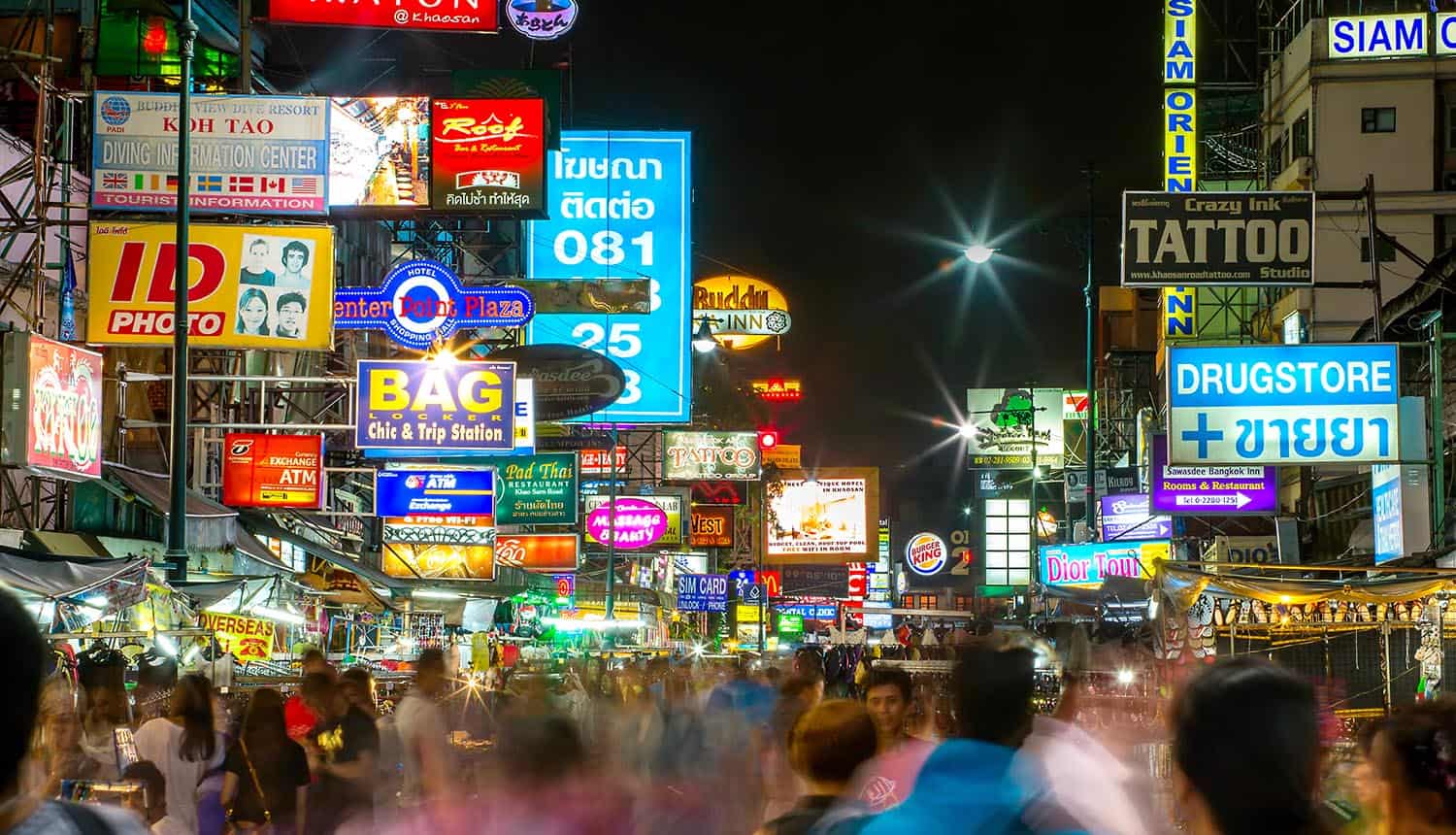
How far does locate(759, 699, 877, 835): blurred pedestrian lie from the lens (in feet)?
20.6

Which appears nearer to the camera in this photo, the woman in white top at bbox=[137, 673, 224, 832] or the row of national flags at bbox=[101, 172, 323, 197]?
the woman in white top at bbox=[137, 673, 224, 832]

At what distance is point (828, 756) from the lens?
6344 millimetres

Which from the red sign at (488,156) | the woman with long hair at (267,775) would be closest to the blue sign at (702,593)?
the red sign at (488,156)

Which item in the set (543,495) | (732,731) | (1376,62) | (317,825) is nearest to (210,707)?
(317,825)

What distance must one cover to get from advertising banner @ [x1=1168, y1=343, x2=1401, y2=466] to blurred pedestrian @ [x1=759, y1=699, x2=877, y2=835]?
55.4 ft

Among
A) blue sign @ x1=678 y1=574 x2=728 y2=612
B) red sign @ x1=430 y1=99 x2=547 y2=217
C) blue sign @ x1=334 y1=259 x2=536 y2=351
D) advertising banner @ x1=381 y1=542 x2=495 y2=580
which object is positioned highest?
red sign @ x1=430 y1=99 x2=547 y2=217

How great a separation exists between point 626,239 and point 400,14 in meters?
12.3

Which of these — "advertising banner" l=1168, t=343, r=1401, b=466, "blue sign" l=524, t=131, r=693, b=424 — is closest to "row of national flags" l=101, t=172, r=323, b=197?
"advertising banner" l=1168, t=343, r=1401, b=466

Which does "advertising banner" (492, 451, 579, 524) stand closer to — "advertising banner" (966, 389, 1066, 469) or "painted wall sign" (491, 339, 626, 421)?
"painted wall sign" (491, 339, 626, 421)

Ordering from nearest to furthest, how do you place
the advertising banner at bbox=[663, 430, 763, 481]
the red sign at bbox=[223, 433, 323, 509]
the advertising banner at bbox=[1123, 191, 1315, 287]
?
the advertising banner at bbox=[1123, 191, 1315, 287]
the red sign at bbox=[223, 433, 323, 509]
the advertising banner at bbox=[663, 430, 763, 481]

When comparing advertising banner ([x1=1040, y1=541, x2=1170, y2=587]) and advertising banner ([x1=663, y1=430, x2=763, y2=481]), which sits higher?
advertising banner ([x1=663, y1=430, x2=763, y2=481])

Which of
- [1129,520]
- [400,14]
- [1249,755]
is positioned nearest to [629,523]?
[1129,520]

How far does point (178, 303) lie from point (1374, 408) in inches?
601

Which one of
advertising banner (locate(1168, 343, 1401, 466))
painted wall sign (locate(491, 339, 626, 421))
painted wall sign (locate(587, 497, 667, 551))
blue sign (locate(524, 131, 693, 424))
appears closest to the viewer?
advertising banner (locate(1168, 343, 1401, 466))
